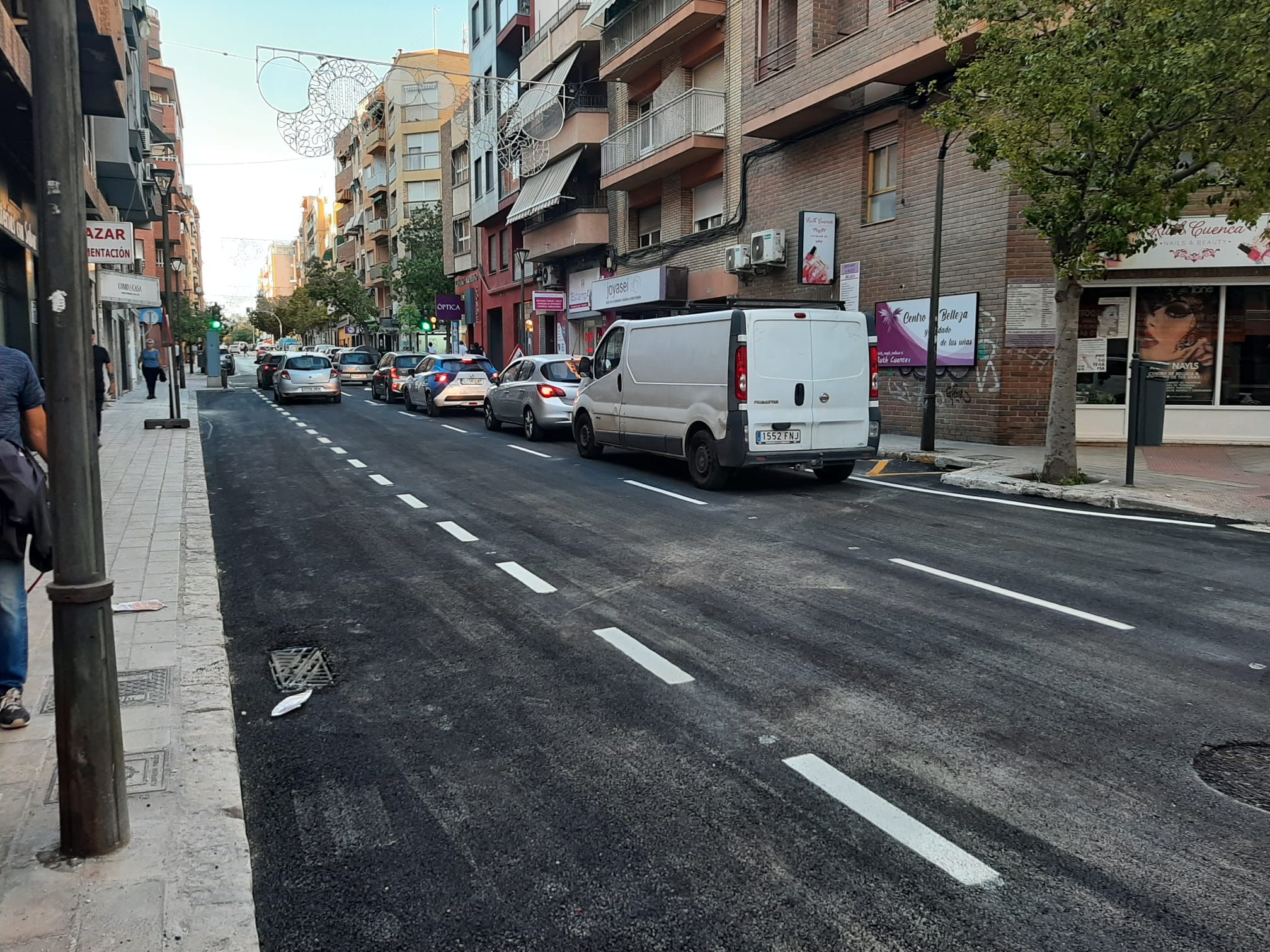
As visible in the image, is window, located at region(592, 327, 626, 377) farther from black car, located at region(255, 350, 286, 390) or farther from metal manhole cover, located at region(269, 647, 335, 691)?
black car, located at region(255, 350, 286, 390)

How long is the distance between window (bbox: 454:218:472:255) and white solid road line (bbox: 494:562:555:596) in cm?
4167

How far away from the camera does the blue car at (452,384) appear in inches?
1009

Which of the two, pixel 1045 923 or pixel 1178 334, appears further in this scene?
pixel 1178 334

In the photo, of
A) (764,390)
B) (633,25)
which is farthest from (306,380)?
(764,390)

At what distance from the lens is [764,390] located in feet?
37.8

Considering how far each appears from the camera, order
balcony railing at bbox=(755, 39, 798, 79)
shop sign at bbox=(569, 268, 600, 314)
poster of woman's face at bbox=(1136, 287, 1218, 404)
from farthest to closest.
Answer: shop sign at bbox=(569, 268, 600, 314) → balcony railing at bbox=(755, 39, 798, 79) → poster of woman's face at bbox=(1136, 287, 1218, 404)

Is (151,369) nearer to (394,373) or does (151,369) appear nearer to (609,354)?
(394,373)

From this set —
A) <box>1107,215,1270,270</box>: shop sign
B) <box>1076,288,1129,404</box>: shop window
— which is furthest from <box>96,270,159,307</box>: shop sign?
<box>1107,215,1270,270</box>: shop sign

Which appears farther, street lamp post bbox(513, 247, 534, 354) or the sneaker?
street lamp post bbox(513, 247, 534, 354)

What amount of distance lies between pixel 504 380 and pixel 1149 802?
1750 cm

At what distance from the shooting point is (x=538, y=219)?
36.5 metres

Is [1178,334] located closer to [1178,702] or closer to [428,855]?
[1178,702]

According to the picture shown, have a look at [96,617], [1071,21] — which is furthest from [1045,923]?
[1071,21]

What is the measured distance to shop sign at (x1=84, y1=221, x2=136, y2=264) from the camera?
1261 cm
